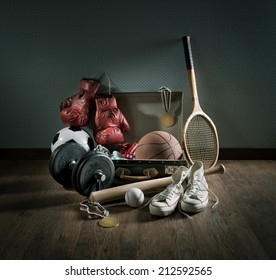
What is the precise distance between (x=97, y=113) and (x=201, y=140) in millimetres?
770

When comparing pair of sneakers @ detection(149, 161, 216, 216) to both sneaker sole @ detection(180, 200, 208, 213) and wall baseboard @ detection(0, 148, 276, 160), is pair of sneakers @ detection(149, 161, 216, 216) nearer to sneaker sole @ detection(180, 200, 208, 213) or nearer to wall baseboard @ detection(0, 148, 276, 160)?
sneaker sole @ detection(180, 200, 208, 213)

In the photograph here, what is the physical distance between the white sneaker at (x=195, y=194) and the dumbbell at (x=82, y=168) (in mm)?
456

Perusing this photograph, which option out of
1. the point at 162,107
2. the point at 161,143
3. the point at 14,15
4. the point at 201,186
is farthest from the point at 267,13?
the point at 14,15

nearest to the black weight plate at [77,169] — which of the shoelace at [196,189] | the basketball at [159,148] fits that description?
the basketball at [159,148]

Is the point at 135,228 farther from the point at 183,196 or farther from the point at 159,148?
the point at 159,148

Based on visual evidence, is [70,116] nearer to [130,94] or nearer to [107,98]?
[107,98]

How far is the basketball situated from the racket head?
8.6 inches

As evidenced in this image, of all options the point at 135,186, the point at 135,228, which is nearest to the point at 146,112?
the point at 135,186

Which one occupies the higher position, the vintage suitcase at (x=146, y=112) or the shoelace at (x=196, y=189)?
the vintage suitcase at (x=146, y=112)

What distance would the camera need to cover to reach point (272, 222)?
2037 millimetres

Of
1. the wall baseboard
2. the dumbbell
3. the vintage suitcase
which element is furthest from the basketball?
the wall baseboard

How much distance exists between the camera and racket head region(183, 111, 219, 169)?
282cm

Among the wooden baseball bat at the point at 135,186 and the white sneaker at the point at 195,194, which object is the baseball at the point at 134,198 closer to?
the wooden baseball bat at the point at 135,186

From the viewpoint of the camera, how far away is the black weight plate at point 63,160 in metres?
2.39
